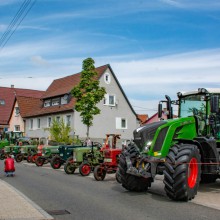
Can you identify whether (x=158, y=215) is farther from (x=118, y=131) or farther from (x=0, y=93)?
(x=0, y=93)

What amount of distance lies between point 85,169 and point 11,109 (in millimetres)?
46818

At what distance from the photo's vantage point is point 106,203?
9.88 metres

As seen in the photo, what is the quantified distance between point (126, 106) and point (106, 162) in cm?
3003

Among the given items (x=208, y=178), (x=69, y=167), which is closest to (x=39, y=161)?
(x=69, y=167)

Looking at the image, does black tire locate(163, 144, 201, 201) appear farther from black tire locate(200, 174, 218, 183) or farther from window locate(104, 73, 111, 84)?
window locate(104, 73, 111, 84)

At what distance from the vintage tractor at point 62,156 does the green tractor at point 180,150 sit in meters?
9.09

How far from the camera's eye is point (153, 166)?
1043 centimetres

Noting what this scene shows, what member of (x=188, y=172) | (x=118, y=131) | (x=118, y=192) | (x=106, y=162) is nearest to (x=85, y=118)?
(x=118, y=131)

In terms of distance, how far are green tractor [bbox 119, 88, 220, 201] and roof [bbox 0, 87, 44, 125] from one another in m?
49.5

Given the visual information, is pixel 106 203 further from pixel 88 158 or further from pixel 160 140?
pixel 88 158

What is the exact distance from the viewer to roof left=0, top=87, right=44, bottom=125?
6126 cm

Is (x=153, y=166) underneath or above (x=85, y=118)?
underneath

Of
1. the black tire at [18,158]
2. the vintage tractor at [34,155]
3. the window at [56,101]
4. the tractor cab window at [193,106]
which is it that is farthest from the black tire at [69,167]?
the window at [56,101]

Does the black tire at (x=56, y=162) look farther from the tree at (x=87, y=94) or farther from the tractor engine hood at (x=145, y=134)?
the tree at (x=87, y=94)
